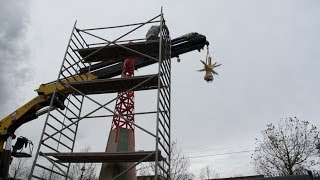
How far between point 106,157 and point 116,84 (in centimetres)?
282

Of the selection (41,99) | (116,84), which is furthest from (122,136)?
(41,99)

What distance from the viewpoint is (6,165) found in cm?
1781

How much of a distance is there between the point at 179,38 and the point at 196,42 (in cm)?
97

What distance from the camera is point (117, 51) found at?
13.1m

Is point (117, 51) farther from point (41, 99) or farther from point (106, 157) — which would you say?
point (41, 99)

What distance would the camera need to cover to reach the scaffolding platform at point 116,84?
37.0ft

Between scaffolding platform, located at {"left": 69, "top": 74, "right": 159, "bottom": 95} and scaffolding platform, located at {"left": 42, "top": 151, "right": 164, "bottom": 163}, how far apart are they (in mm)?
2510

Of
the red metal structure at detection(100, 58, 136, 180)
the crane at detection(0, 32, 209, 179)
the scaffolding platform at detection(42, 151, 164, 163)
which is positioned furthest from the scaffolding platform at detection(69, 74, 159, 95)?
the crane at detection(0, 32, 209, 179)

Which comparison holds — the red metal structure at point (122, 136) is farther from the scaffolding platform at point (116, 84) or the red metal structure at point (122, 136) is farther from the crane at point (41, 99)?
the crane at point (41, 99)

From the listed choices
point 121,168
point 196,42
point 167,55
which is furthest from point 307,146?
point 121,168

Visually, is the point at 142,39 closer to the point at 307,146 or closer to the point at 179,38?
the point at 179,38

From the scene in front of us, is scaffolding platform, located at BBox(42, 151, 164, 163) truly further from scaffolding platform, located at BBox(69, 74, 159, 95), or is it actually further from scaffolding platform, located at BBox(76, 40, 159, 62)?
scaffolding platform, located at BBox(76, 40, 159, 62)

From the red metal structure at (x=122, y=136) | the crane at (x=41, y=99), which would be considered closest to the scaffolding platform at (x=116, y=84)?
the red metal structure at (x=122, y=136)

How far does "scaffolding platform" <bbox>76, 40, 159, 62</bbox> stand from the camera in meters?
12.5
